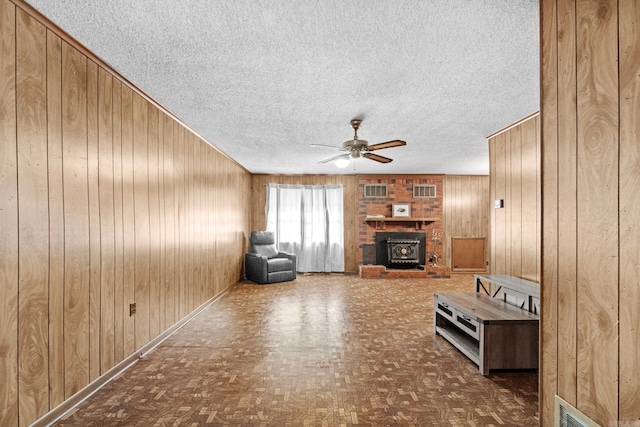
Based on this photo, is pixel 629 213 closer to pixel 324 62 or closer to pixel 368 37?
pixel 368 37

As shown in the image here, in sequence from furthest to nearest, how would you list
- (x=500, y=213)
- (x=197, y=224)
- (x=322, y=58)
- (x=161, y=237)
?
1. (x=197, y=224)
2. (x=500, y=213)
3. (x=161, y=237)
4. (x=322, y=58)

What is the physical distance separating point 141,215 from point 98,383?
1305 millimetres

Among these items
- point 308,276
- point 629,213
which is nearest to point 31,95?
point 629,213

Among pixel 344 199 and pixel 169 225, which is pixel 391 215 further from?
pixel 169 225

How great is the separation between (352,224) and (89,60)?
5.98 metres

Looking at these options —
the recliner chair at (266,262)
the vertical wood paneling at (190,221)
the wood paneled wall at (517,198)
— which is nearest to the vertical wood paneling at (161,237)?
the vertical wood paneling at (190,221)

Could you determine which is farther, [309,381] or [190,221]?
[190,221]

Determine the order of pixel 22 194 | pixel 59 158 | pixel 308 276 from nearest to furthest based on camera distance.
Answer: pixel 22 194 < pixel 59 158 < pixel 308 276

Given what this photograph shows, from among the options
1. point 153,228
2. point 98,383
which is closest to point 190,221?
point 153,228

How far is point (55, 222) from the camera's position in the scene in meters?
1.87

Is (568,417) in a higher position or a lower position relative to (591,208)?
lower

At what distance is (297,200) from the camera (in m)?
7.35

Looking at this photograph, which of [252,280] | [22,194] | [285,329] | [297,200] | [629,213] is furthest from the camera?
[297,200]

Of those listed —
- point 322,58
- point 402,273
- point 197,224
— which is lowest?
point 402,273
